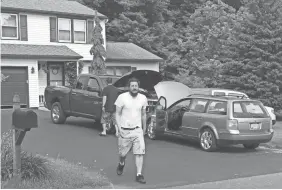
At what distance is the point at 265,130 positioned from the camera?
12328 millimetres

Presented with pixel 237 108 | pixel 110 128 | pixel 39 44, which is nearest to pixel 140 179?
pixel 237 108

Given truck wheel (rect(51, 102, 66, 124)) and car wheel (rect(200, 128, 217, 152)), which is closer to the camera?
car wheel (rect(200, 128, 217, 152))

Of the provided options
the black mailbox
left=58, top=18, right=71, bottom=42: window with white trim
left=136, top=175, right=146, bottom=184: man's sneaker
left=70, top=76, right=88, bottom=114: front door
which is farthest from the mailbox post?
left=58, top=18, right=71, bottom=42: window with white trim

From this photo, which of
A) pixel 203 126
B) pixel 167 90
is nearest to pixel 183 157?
pixel 203 126

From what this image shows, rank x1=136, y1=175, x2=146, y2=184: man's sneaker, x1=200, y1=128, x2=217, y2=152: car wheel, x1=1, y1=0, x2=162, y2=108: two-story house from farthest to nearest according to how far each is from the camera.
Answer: x1=1, y1=0, x2=162, y2=108: two-story house → x1=200, y1=128, x2=217, y2=152: car wheel → x1=136, y1=175, x2=146, y2=184: man's sneaker

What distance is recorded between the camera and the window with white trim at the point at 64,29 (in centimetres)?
2761

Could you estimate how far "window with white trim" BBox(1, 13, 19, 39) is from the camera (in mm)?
25344

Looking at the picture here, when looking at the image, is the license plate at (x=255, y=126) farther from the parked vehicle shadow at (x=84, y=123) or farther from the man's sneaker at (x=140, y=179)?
the parked vehicle shadow at (x=84, y=123)

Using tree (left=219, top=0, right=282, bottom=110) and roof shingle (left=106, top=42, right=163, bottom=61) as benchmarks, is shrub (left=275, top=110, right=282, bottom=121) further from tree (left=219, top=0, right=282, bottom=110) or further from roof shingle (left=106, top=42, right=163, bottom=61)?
A: roof shingle (left=106, top=42, right=163, bottom=61)

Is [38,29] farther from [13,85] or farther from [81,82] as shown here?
[81,82]

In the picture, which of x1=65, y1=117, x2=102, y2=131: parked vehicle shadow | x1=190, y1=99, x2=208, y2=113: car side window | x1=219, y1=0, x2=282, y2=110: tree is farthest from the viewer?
x1=219, y1=0, x2=282, y2=110: tree

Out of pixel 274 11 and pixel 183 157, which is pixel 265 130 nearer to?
pixel 183 157

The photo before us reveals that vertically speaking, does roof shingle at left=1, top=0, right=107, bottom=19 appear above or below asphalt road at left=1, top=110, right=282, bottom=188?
above

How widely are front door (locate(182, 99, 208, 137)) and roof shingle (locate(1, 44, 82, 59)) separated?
13.8 m
